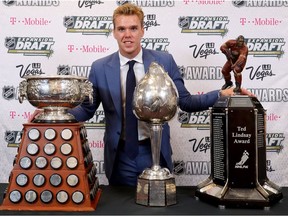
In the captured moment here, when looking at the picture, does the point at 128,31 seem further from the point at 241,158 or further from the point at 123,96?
the point at 241,158

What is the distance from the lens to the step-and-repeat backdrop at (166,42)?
107 inches

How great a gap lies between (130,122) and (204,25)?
1.33 metres

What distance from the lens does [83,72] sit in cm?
274

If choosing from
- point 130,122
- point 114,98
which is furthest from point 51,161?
point 114,98

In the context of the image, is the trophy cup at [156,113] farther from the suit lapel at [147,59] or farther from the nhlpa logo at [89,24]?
the nhlpa logo at [89,24]

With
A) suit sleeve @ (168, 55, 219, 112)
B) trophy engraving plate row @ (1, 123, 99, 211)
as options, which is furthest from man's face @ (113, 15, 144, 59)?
trophy engraving plate row @ (1, 123, 99, 211)

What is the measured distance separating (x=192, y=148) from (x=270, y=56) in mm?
907

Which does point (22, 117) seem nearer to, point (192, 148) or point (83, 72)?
point (83, 72)

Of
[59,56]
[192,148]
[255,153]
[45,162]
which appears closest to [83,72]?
[59,56]

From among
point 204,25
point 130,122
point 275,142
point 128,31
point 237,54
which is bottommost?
point 275,142

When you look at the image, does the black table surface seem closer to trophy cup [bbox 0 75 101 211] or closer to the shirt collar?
trophy cup [bbox 0 75 101 211]

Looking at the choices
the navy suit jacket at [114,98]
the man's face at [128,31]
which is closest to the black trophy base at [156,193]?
→ the navy suit jacket at [114,98]

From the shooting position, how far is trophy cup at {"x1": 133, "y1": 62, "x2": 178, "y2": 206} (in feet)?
3.87

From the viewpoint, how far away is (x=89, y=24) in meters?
2.74
